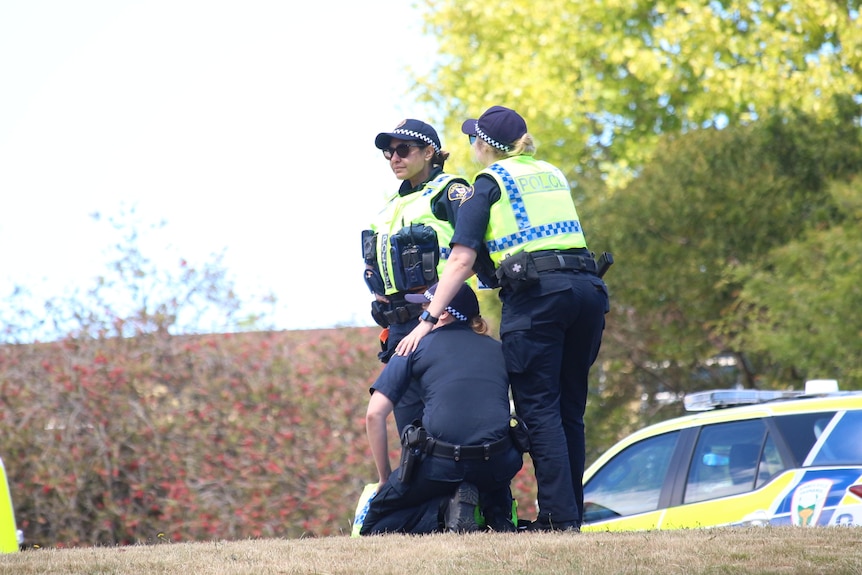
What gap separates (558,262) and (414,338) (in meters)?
0.78

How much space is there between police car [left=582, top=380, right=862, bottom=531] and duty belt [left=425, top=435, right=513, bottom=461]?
1.79 meters

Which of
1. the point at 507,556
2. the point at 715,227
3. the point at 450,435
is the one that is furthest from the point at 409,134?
the point at 715,227

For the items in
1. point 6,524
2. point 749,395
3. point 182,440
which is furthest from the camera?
point 182,440

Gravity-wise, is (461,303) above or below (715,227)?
below

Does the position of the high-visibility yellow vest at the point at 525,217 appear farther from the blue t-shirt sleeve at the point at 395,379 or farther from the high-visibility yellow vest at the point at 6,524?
the high-visibility yellow vest at the point at 6,524

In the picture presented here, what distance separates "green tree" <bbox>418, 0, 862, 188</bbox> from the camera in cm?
1780

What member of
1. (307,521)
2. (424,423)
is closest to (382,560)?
(424,423)

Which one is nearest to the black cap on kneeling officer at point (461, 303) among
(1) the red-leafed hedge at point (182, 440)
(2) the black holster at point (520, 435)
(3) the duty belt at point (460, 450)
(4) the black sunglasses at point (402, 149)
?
(2) the black holster at point (520, 435)

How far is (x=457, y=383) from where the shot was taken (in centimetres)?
538

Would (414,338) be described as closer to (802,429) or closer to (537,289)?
(537,289)

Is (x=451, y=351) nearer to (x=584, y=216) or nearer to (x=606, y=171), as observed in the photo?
(x=584, y=216)

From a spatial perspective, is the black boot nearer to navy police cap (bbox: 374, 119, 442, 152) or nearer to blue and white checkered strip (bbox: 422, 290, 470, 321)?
blue and white checkered strip (bbox: 422, 290, 470, 321)

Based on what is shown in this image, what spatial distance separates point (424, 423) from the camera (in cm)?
544

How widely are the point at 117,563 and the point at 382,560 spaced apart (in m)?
1.12
